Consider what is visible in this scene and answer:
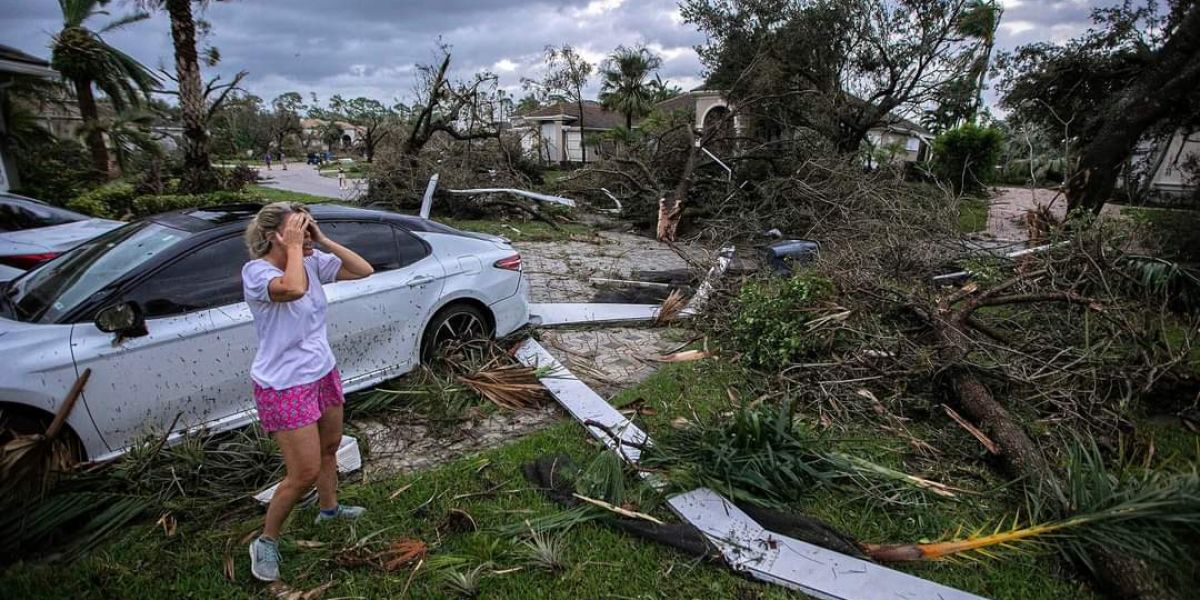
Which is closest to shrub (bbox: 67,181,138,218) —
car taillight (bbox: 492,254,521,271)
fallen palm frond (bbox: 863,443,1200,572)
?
car taillight (bbox: 492,254,521,271)

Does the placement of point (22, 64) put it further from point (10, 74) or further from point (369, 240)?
point (369, 240)

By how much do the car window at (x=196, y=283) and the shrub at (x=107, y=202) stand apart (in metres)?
10.8

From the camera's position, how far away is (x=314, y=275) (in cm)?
275

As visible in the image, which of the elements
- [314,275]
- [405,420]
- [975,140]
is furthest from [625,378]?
[975,140]

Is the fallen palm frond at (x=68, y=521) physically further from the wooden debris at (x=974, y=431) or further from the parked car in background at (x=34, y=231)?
the wooden debris at (x=974, y=431)

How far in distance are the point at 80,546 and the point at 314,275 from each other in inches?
66.2

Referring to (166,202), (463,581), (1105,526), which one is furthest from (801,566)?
(166,202)

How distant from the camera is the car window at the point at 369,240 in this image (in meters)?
4.25

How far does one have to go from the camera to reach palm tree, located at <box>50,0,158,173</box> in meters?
14.8

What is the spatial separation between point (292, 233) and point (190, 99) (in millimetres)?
13191

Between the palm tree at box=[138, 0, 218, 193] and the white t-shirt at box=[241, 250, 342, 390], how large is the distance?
43.3 feet

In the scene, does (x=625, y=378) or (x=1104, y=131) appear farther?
(x=1104, y=131)

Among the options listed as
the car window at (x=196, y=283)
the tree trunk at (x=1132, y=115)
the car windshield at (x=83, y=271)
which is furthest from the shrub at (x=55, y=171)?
the tree trunk at (x=1132, y=115)

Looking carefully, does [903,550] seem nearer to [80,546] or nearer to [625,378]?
[625,378]
